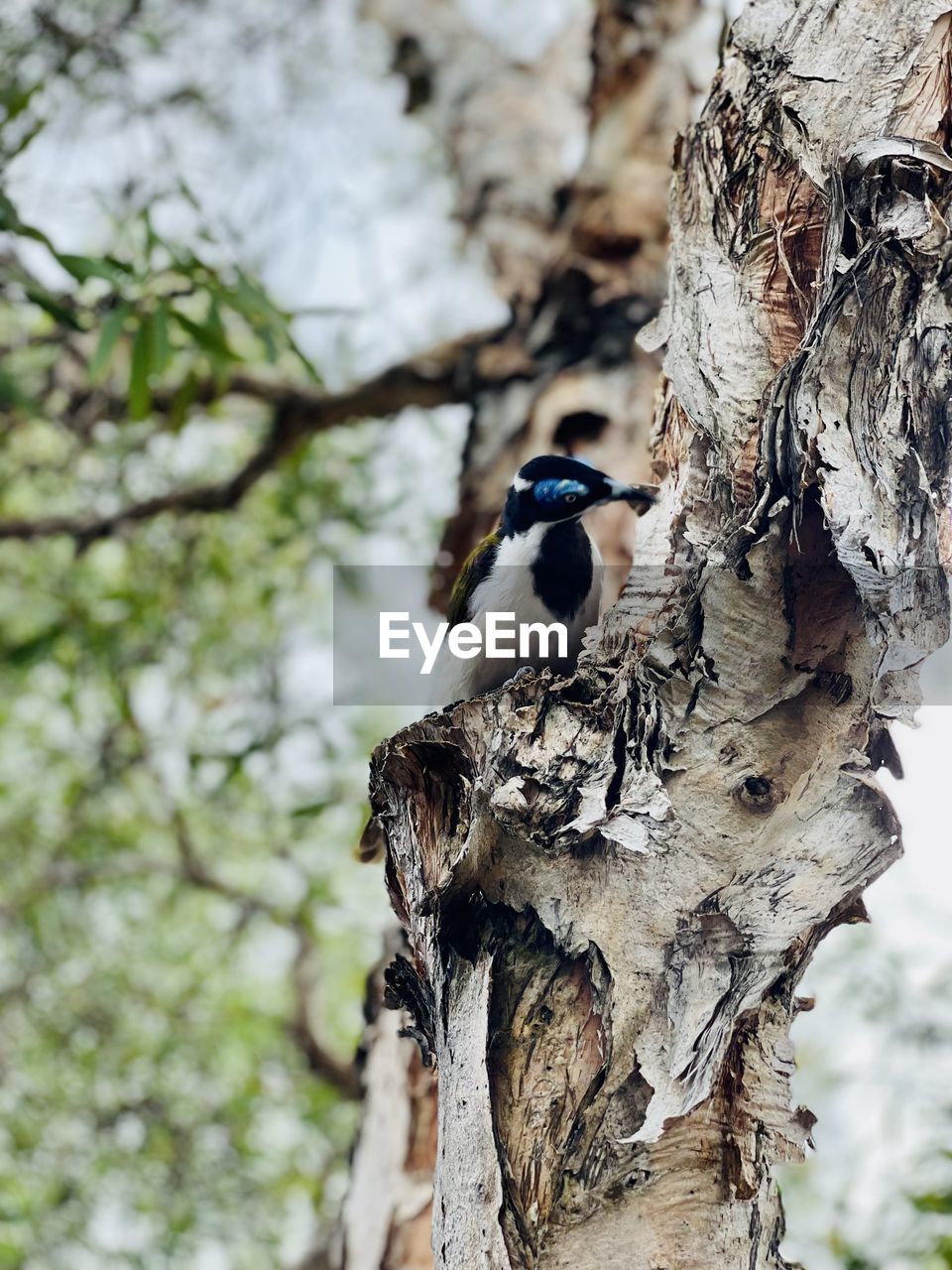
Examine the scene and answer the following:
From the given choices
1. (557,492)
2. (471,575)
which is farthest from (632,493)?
(471,575)

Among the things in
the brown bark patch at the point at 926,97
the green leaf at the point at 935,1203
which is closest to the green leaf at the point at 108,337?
the brown bark patch at the point at 926,97

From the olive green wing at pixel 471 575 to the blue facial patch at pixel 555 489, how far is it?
6.2 inches

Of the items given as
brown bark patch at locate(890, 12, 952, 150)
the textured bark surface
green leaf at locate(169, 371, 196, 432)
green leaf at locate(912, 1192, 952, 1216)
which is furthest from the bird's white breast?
Answer: green leaf at locate(912, 1192, 952, 1216)

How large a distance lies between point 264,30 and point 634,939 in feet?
12.9

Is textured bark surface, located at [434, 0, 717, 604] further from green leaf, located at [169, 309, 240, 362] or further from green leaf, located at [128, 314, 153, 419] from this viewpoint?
green leaf, located at [128, 314, 153, 419]

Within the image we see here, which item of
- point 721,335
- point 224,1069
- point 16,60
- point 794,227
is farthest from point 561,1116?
point 224,1069

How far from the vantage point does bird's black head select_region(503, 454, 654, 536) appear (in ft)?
8.15

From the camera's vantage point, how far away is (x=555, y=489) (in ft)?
8.37

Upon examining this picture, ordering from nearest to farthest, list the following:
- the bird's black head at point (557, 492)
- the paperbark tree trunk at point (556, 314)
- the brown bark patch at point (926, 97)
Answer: the brown bark patch at point (926, 97)
the bird's black head at point (557, 492)
the paperbark tree trunk at point (556, 314)

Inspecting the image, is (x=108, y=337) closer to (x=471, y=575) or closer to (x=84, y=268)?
(x=84, y=268)

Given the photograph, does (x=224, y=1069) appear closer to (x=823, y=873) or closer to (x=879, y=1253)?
(x=879, y=1253)

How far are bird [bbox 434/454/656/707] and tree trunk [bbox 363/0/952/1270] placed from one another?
917mm

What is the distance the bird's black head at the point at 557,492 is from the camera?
2484 millimetres

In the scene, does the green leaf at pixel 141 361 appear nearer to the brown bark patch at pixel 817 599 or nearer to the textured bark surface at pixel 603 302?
the textured bark surface at pixel 603 302
